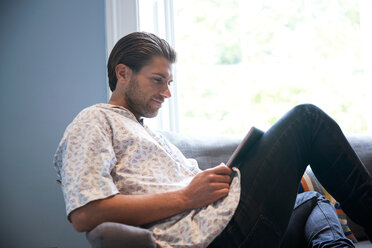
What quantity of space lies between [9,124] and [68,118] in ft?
0.94

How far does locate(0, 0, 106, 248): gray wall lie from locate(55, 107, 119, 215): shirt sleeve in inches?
30.9

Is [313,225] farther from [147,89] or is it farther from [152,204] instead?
[147,89]

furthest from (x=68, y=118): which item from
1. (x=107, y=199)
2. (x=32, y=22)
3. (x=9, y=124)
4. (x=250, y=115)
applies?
(x=250, y=115)

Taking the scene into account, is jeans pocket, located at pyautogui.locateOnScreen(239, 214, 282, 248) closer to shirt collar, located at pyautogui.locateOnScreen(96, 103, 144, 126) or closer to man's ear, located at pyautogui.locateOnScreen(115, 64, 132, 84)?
shirt collar, located at pyautogui.locateOnScreen(96, 103, 144, 126)

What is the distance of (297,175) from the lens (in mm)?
1095

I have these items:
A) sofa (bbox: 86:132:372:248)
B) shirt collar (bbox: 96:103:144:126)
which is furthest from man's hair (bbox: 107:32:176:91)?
sofa (bbox: 86:132:372:248)

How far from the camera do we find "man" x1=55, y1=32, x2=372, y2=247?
0.98m

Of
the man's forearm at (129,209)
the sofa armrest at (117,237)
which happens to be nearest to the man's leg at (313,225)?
the man's forearm at (129,209)

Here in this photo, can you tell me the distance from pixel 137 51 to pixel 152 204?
2.16ft

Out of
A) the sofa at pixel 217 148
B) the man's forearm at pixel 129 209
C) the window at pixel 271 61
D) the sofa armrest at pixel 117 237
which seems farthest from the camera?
the window at pixel 271 61

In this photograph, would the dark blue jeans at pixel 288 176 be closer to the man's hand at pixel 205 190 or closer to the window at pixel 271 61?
the man's hand at pixel 205 190

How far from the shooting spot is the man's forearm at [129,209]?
95cm

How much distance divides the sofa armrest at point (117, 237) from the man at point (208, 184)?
110 mm

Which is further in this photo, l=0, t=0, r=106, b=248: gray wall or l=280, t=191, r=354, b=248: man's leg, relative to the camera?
l=0, t=0, r=106, b=248: gray wall
